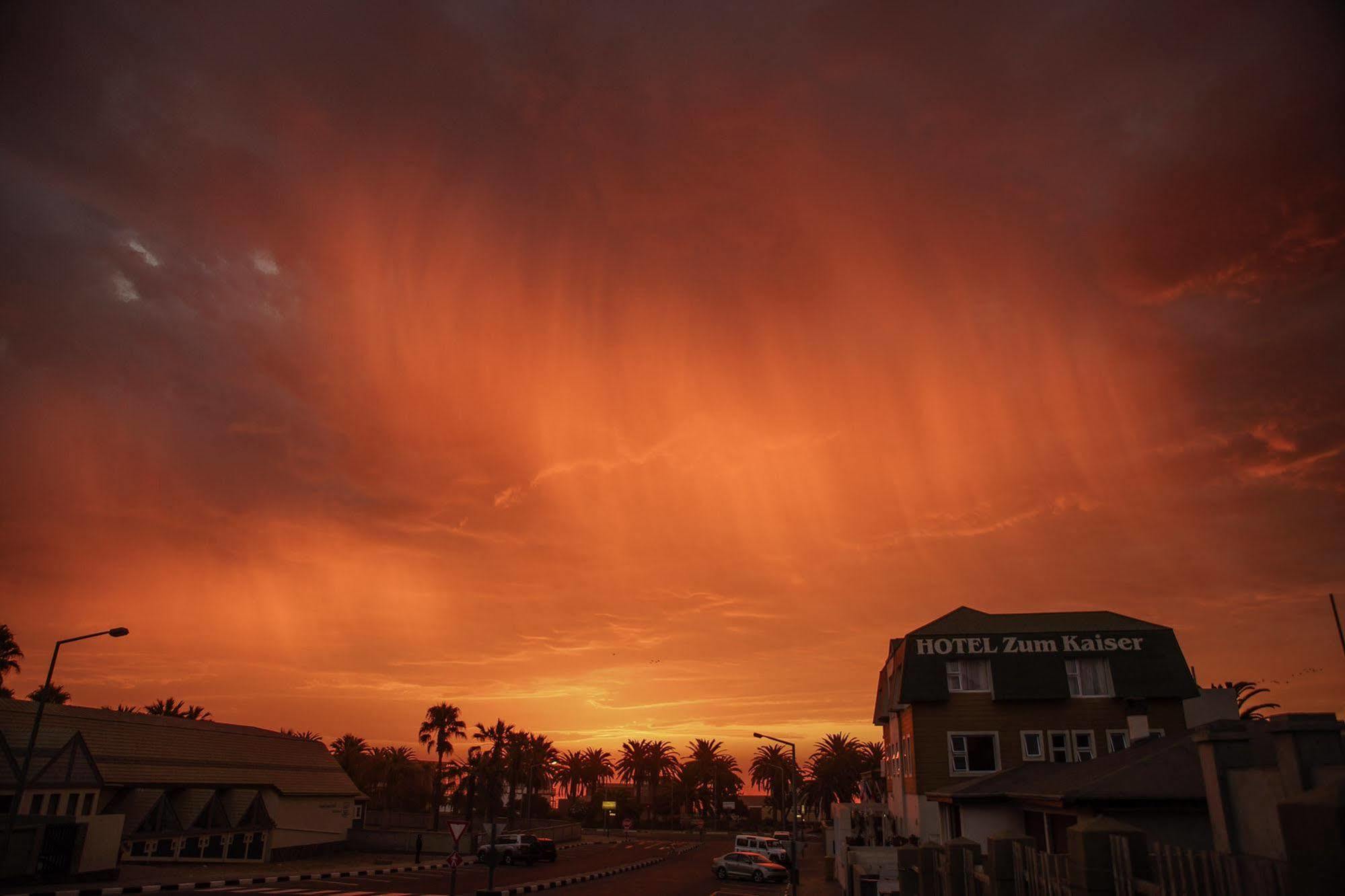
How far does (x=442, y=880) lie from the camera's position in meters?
38.8

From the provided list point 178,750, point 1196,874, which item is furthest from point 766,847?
point 1196,874

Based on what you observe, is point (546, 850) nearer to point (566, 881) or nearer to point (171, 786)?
point (566, 881)

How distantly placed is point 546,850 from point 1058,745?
3336cm

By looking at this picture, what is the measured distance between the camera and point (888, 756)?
57.0 meters

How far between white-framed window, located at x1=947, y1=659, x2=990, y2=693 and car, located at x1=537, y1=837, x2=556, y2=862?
28848 millimetres

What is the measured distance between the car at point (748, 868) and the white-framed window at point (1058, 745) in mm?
16753

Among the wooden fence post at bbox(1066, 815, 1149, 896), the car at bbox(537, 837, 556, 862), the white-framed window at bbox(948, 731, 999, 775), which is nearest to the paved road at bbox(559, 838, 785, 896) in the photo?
the car at bbox(537, 837, 556, 862)

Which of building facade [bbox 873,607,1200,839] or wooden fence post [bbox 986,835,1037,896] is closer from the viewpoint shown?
wooden fence post [bbox 986,835,1037,896]

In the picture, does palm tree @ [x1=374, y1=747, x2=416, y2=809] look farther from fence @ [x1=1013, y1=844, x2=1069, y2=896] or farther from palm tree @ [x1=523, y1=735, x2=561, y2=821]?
fence @ [x1=1013, y1=844, x2=1069, y2=896]

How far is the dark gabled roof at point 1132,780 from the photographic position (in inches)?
813

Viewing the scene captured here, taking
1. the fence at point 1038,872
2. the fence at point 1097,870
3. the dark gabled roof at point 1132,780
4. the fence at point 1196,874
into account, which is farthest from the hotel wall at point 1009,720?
the fence at point 1196,874

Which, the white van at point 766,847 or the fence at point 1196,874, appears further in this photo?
the white van at point 766,847

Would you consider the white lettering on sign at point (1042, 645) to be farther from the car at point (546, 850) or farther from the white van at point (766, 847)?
the car at point (546, 850)

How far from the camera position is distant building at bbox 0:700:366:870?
36.2 metres
